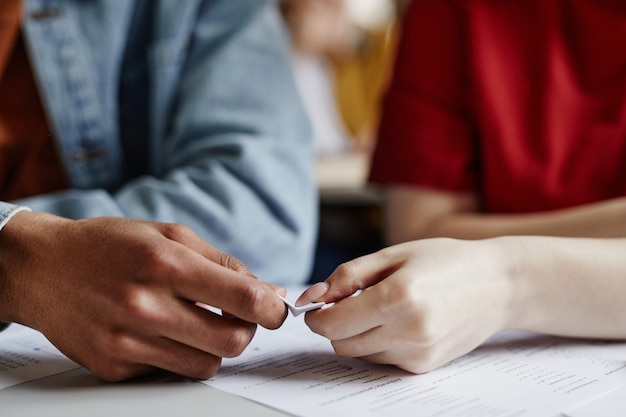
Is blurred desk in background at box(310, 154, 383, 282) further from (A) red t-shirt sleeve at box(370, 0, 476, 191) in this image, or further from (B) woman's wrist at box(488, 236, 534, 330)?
(B) woman's wrist at box(488, 236, 534, 330)

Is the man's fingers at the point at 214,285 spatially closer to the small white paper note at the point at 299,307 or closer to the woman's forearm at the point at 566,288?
the small white paper note at the point at 299,307

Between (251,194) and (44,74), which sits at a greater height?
(44,74)

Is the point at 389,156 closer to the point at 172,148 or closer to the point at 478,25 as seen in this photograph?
the point at 478,25

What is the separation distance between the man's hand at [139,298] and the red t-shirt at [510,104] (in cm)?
51

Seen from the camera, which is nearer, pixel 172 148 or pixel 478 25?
pixel 172 148

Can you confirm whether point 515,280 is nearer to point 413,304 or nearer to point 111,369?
point 413,304

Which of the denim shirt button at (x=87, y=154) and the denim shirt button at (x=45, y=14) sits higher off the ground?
the denim shirt button at (x=45, y=14)

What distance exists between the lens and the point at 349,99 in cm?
306

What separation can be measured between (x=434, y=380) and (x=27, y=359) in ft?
0.93

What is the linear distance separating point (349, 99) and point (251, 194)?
2.45 meters

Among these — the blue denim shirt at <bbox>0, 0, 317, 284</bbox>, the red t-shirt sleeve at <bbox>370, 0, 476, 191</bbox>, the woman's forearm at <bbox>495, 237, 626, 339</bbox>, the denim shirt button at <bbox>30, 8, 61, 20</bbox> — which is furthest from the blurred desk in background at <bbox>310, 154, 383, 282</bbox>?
the woman's forearm at <bbox>495, 237, 626, 339</bbox>

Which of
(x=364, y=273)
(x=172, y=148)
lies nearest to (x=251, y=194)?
(x=172, y=148)

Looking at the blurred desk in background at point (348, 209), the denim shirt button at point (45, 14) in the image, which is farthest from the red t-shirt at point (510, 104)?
the blurred desk in background at point (348, 209)

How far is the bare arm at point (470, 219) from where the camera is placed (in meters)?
0.68
